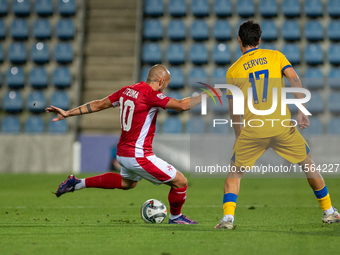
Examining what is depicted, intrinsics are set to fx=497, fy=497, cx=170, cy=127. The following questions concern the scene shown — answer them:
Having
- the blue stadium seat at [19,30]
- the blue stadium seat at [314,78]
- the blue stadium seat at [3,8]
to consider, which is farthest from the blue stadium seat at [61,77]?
the blue stadium seat at [314,78]

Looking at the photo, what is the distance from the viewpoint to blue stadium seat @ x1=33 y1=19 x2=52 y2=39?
1669 centimetres

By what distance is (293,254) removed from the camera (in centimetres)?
326

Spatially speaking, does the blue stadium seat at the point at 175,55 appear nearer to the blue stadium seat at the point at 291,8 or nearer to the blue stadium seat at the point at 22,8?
the blue stadium seat at the point at 291,8

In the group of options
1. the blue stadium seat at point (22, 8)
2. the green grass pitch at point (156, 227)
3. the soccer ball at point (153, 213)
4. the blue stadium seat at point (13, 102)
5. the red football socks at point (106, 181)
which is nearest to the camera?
the green grass pitch at point (156, 227)

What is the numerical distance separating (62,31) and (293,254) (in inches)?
579

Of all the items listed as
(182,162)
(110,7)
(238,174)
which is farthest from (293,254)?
(110,7)

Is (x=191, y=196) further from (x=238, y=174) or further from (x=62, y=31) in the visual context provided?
(x=62, y=31)

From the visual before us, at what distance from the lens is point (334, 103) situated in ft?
50.1

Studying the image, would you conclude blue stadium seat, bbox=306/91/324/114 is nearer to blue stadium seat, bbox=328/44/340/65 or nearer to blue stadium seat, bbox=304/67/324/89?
blue stadium seat, bbox=304/67/324/89

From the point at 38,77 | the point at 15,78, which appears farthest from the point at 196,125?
the point at 15,78

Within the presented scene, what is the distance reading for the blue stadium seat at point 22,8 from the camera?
17125 mm

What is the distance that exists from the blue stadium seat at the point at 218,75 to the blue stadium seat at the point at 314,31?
3.08 meters

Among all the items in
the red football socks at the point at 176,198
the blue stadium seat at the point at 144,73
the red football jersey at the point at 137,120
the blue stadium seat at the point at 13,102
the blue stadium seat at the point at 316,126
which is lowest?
the red football socks at the point at 176,198

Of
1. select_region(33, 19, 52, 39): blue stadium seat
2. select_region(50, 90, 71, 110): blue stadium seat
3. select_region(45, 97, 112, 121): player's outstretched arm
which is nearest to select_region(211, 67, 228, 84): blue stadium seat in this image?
select_region(50, 90, 71, 110): blue stadium seat
